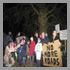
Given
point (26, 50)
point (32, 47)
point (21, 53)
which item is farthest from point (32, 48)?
point (21, 53)

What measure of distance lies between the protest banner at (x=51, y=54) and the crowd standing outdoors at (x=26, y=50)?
5.1 inches

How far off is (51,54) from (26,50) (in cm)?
91

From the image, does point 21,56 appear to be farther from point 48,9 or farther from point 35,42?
point 48,9

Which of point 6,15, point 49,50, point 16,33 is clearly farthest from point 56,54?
point 6,15

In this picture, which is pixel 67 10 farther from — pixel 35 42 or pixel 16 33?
pixel 16 33

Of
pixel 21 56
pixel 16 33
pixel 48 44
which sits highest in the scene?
pixel 16 33

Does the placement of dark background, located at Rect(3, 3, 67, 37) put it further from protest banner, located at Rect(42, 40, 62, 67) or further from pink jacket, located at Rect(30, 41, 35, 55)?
protest banner, located at Rect(42, 40, 62, 67)

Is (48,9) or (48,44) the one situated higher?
(48,9)

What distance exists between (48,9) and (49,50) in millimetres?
1478

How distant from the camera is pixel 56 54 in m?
5.55

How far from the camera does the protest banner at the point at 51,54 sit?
219 inches

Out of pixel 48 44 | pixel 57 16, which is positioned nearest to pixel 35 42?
pixel 48 44

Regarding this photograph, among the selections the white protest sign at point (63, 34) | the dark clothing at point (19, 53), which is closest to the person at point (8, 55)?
the dark clothing at point (19, 53)

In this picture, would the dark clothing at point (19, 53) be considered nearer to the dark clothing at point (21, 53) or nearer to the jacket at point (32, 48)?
the dark clothing at point (21, 53)
